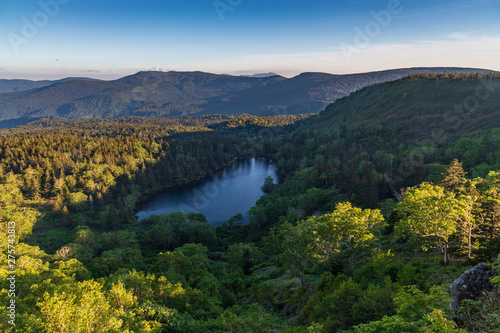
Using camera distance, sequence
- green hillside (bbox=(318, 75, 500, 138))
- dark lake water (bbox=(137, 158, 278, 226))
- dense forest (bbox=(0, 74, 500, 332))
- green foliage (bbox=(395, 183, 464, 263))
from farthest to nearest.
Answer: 1. green hillside (bbox=(318, 75, 500, 138))
2. dark lake water (bbox=(137, 158, 278, 226))
3. green foliage (bbox=(395, 183, 464, 263))
4. dense forest (bbox=(0, 74, 500, 332))

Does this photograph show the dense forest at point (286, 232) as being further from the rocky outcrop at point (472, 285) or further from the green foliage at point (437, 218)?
the rocky outcrop at point (472, 285)

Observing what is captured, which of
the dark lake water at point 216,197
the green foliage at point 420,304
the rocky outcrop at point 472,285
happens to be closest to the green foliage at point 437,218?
the green foliage at point 420,304

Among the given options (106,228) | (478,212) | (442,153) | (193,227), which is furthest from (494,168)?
(106,228)

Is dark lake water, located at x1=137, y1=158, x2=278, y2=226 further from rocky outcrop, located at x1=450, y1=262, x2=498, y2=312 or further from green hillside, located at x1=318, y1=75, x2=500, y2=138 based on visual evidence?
rocky outcrop, located at x1=450, y1=262, x2=498, y2=312

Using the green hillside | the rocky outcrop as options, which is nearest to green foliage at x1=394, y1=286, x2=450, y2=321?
the rocky outcrop

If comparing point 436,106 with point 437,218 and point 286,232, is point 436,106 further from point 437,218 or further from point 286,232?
point 437,218

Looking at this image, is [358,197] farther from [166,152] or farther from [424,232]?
[166,152]

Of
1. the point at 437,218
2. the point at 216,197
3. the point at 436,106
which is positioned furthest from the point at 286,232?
the point at 436,106
